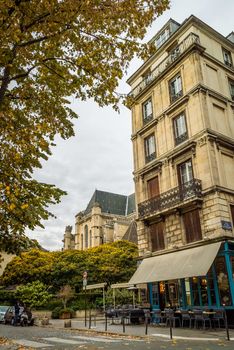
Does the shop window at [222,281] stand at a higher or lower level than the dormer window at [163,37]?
lower

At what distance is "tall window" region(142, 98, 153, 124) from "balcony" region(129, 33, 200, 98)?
102 cm

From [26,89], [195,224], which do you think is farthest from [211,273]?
[26,89]

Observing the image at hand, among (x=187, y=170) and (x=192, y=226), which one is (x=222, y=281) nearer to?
(x=192, y=226)

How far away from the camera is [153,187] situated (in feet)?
65.5

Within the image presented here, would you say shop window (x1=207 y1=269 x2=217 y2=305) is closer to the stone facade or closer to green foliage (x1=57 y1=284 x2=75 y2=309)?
the stone facade

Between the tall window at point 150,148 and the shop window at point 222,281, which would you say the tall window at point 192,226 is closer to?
the shop window at point 222,281

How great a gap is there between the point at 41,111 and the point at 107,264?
27.9m

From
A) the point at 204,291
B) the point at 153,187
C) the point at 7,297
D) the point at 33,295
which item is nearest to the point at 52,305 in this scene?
the point at 33,295

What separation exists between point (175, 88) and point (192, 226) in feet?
28.2

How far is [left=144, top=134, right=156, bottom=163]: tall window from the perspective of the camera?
20612mm

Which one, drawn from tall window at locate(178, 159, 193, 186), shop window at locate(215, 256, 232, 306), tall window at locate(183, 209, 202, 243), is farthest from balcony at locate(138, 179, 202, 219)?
shop window at locate(215, 256, 232, 306)

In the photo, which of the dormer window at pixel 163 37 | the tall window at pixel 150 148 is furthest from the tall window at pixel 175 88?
the dormer window at pixel 163 37

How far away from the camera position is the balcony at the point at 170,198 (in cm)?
1623

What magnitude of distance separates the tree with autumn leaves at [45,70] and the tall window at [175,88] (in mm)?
12022
